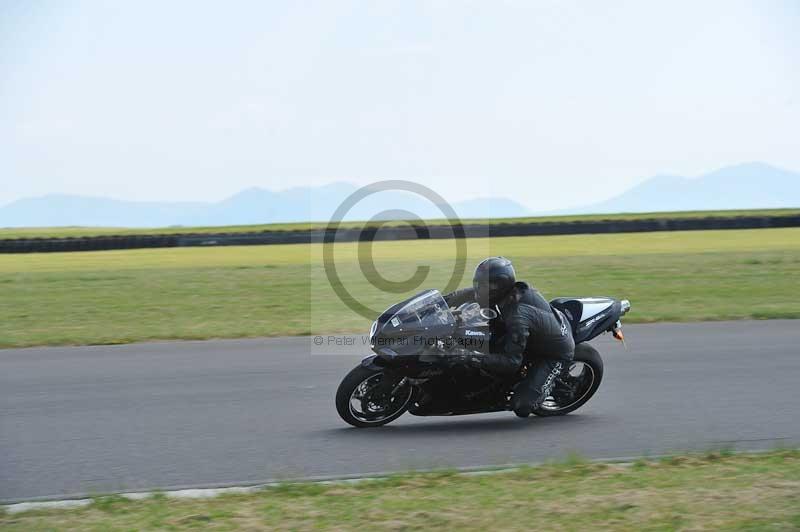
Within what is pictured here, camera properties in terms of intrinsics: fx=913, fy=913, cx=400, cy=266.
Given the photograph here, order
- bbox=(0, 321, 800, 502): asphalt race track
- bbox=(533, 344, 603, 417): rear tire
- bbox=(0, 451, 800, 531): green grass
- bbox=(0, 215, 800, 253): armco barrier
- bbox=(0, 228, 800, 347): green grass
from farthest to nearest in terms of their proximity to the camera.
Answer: bbox=(0, 215, 800, 253): armco barrier < bbox=(0, 228, 800, 347): green grass < bbox=(533, 344, 603, 417): rear tire < bbox=(0, 321, 800, 502): asphalt race track < bbox=(0, 451, 800, 531): green grass

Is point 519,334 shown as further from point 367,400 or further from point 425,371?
point 367,400

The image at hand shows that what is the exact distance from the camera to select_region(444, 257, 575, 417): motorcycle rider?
7.42m

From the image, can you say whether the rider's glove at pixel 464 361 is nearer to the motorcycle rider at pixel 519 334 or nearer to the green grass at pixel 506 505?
the motorcycle rider at pixel 519 334

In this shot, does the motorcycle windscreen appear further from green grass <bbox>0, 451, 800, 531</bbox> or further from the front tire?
green grass <bbox>0, 451, 800, 531</bbox>

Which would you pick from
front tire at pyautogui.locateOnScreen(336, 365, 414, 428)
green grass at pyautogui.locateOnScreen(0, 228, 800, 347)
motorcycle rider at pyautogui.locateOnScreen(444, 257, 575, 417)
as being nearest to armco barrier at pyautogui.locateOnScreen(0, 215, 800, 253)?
green grass at pyautogui.locateOnScreen(0, 228, 800, 347)

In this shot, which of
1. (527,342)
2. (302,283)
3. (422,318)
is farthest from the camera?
(302,283)

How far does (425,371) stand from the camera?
7359 millimetres

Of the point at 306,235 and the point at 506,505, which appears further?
the point at 306,235

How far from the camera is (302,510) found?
17.0 feet

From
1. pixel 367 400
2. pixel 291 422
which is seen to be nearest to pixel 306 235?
pixel 291 422

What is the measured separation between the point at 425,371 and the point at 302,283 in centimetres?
1371

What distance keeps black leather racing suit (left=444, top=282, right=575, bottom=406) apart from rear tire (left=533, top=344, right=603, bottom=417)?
0.66 ft

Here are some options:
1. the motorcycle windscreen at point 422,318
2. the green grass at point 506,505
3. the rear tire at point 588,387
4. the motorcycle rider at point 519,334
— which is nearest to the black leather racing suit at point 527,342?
the motorcycle rider at point 519,334

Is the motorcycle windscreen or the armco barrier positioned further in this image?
the armco barrier
